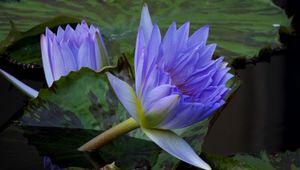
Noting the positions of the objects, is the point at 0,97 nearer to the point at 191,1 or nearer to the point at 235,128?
the point at 235,128

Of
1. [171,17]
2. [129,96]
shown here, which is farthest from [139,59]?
[171,17]

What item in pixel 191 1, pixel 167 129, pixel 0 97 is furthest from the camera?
pixel 191 1

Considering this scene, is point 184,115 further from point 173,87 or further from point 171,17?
point 171,17

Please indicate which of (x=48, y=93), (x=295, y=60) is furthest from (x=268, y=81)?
(x=48, y=93)

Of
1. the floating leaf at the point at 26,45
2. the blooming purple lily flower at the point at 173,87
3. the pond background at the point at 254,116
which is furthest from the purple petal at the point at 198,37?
the floating leaf at the point at 26,45

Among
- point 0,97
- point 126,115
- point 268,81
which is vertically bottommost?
point 268,81

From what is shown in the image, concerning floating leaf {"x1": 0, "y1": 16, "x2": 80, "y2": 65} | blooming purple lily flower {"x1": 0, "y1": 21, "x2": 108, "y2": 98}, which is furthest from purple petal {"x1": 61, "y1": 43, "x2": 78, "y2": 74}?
floating leaf {"x1": 0, "y1": 16, "x2": 80, "y2": 65}

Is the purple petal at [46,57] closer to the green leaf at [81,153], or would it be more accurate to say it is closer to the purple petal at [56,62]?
the purple petal at [56,62]
